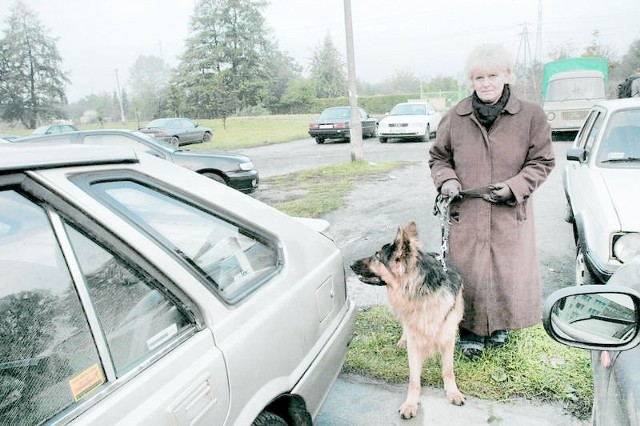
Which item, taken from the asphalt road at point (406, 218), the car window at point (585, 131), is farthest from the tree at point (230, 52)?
the car window at point (585, 131)

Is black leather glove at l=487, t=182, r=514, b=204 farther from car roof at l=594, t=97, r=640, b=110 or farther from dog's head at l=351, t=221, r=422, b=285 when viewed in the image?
car roof at l=594, t=97, r=640, b=110

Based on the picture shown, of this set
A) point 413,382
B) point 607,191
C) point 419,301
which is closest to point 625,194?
point 607,191

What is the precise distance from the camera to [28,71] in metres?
51.0

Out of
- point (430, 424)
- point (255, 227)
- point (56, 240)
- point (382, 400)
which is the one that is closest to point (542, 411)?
point (430, 424)

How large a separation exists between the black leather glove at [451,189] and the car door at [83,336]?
1.80 meters

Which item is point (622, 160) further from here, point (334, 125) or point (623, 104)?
point (334, 125)

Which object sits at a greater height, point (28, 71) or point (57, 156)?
point (28, 71)

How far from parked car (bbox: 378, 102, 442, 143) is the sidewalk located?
1549cm

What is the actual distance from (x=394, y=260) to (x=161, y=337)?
158 centimetres

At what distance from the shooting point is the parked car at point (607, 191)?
3043mm

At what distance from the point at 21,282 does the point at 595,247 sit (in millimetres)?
3543

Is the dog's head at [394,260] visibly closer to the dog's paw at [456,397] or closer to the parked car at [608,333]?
the dog's paw at [456,397]

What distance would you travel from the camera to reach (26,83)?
167 ft

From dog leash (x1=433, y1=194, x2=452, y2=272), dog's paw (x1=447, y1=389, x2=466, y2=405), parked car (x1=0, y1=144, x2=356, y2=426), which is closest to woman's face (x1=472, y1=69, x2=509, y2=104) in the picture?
dog leash (x1=433, y1=194, x2=452, y2=272)
